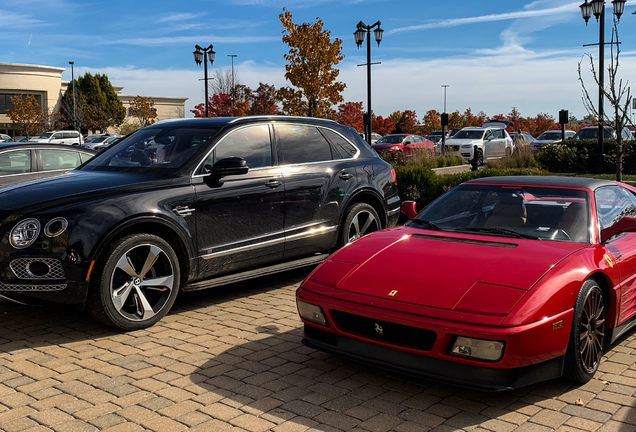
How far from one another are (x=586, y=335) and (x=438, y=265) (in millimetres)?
1074

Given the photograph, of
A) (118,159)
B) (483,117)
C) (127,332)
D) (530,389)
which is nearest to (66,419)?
(127,332)

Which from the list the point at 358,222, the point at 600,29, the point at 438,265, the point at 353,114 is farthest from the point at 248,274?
the point at 353,114

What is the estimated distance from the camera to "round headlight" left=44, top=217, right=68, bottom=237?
17.4 feet

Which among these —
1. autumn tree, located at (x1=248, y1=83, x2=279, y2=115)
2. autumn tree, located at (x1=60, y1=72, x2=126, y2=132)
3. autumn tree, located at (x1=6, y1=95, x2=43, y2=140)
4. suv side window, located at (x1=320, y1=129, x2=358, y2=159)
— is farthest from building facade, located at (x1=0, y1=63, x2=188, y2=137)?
suv side window, located at (x1=320, y1=129, x2=358, y2=159)

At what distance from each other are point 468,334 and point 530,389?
96 cm

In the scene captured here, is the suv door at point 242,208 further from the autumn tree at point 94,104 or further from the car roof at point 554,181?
the autumn tree at point 94,104

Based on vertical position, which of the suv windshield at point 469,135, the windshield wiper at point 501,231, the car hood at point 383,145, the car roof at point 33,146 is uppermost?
the suv windshield at point 469,135

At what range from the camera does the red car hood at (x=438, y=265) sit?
411 cm

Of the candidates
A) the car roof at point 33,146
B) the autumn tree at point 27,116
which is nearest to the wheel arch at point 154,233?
the car roof at point 33,146

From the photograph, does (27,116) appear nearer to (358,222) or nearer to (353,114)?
(353,114)

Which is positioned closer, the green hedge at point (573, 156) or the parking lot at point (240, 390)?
the parking lot at point (240, 390)

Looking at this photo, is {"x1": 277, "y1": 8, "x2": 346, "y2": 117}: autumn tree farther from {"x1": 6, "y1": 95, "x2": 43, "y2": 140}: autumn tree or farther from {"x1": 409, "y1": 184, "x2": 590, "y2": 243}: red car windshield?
{"x1": 6, "y1": 95, "x2": 43, "y2": 140}: autumn tree

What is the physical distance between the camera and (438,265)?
441cm

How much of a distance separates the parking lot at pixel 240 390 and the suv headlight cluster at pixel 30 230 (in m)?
0.86
